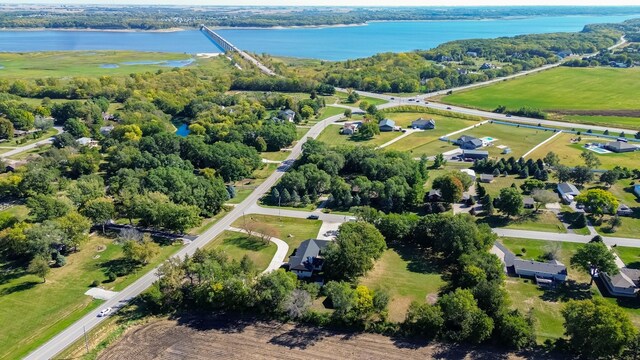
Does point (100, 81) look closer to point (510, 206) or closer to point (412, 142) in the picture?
point (412, 142)

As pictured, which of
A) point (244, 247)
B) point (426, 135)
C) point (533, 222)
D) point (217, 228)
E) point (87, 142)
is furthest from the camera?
point (426, 135)

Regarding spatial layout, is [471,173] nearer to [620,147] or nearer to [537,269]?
[537,269]

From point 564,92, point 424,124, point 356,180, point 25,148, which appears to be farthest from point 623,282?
point 564,92

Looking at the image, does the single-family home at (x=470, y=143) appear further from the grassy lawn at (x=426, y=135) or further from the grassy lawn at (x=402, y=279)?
the grassy lawn at (x=402, y=279)

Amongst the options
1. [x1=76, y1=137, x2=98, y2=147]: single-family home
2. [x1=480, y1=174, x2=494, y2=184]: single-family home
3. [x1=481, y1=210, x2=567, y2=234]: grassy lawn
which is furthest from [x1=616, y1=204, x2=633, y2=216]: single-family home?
[x1=76, y1=137, x2=98, y2=147]: single-family home

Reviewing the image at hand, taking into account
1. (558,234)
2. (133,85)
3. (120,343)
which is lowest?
(120,343)

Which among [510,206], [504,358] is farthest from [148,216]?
[510,206]

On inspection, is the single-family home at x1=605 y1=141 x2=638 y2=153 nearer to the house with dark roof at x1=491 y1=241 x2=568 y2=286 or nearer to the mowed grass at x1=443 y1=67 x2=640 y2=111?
the mowed grass at x1=443 y1=67 x2=640 y2=111
